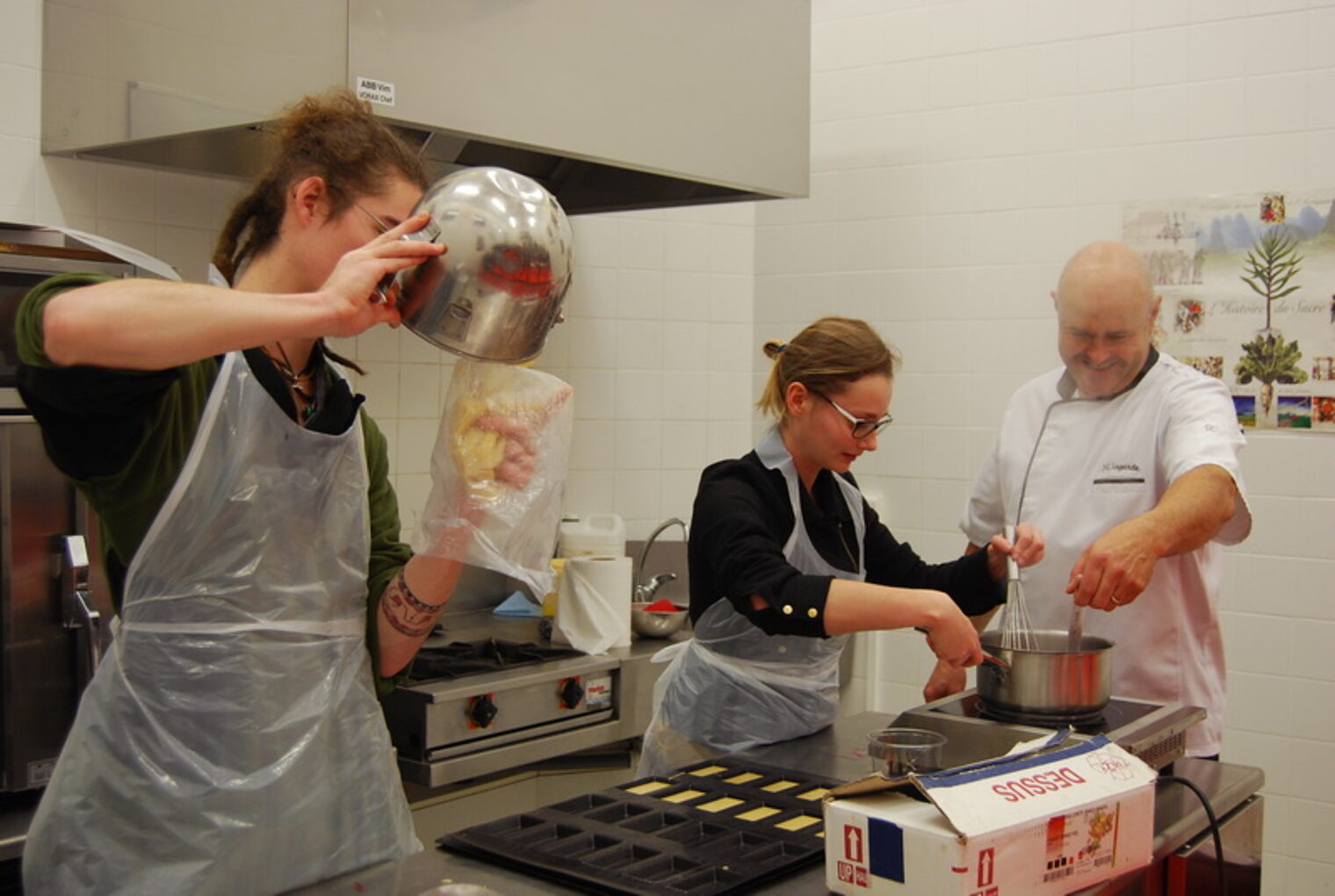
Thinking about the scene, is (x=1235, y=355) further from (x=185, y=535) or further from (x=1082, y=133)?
(x=185, y=535)

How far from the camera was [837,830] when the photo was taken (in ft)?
4.62

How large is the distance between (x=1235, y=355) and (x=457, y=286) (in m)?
2.64

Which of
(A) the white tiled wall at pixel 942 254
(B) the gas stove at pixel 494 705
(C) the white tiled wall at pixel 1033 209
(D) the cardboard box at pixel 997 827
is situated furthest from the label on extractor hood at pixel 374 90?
(C) the white tiled wall at pixel 1033 209

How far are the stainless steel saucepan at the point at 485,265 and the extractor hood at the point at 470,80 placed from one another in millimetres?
783

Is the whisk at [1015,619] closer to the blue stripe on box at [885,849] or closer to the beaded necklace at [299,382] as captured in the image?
the blue stripe on box at [885,849]

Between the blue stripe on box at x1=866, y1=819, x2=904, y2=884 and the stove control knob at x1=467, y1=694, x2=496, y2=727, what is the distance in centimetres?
160

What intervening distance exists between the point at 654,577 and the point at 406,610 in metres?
2.13

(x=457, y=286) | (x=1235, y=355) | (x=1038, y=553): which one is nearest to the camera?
(x=457, y=286)

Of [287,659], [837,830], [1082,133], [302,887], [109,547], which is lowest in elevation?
[302,887]

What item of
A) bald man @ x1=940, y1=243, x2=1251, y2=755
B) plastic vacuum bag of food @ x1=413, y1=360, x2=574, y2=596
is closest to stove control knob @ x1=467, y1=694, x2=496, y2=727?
bald man @ x1=940, y1=243, x2=1251, y2=755

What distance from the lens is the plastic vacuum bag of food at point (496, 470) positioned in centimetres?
168

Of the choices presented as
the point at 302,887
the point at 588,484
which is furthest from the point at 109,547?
the point at 588,484

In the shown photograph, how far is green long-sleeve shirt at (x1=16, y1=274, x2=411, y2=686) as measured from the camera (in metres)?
1.29

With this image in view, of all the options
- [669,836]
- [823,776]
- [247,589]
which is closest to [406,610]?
[247,589]
